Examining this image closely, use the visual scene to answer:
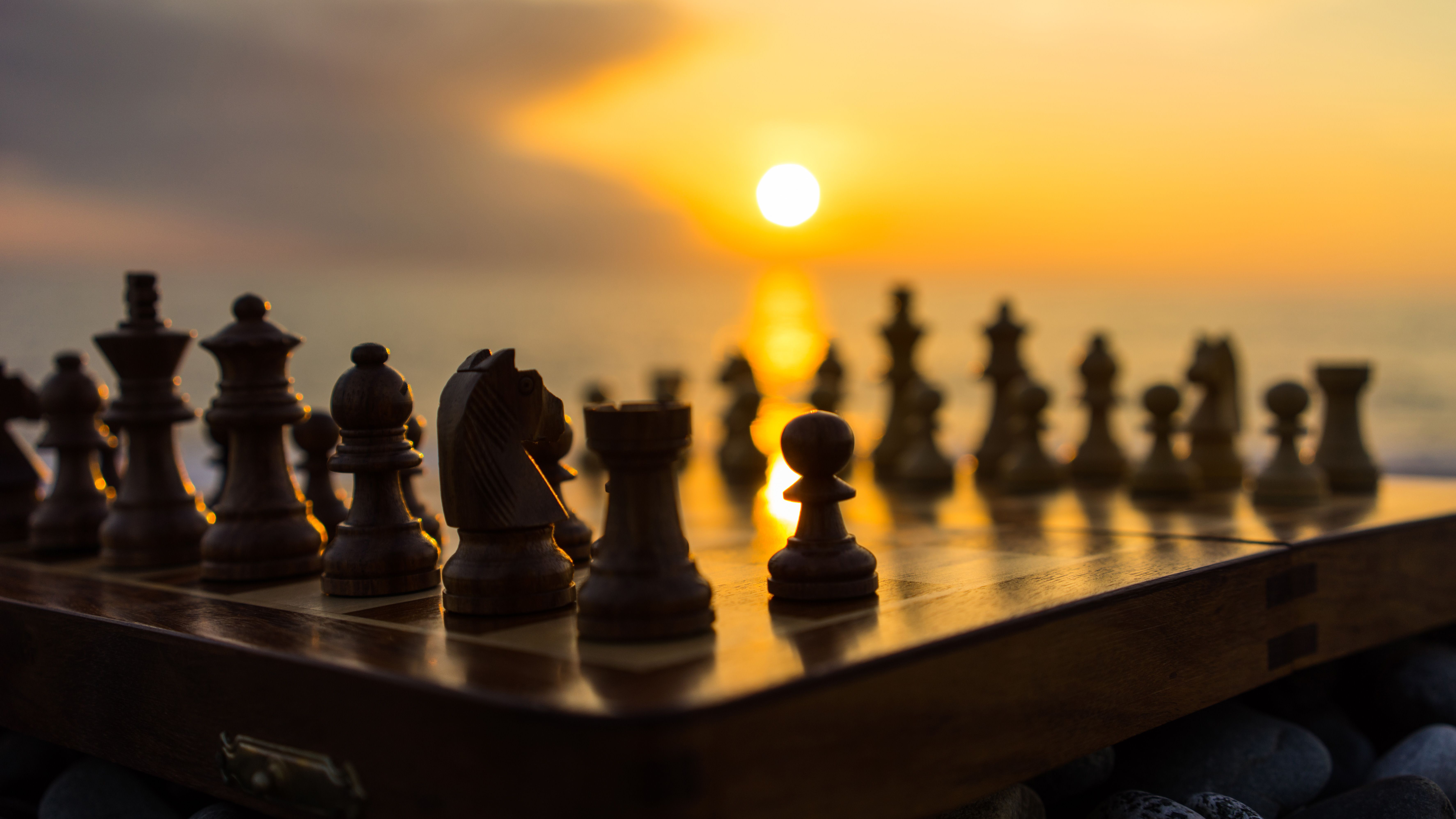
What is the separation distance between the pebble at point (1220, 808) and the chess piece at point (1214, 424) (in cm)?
136

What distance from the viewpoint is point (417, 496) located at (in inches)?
88.5

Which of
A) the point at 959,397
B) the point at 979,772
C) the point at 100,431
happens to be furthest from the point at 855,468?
the point at 959,397

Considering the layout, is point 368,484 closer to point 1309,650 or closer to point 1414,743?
point 1309,650

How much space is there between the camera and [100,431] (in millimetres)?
2488

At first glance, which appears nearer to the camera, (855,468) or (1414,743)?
(1414,743)

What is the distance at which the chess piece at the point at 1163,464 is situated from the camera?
2846 millimetres

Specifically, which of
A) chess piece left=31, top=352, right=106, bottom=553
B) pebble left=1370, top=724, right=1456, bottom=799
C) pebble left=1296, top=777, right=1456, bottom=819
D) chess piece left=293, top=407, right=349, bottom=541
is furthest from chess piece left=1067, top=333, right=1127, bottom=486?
chess piece left=31, top=352, right=106, bottom=553

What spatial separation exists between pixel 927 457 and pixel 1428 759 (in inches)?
58.8

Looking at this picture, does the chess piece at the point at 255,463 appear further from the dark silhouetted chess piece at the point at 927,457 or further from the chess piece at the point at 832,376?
the chess piece at the point at 832,376

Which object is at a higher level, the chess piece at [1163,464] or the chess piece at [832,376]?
the chess piece at [832,376]

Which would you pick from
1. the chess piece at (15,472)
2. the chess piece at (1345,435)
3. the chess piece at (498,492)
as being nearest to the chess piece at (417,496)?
the chess piece at (498,492)

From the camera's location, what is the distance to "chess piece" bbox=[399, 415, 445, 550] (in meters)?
2.05

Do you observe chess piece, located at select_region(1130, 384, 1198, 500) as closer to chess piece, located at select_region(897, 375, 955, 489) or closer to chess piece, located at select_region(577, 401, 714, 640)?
chess piece, located at select_region(897, 375, 955, 489)

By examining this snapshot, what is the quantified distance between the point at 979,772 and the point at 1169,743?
97cm
